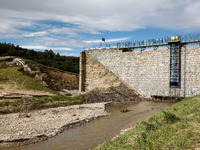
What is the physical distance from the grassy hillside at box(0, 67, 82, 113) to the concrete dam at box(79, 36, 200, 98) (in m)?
7.21

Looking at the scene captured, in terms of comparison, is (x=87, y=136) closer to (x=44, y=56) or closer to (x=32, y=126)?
(x=32, y=126)

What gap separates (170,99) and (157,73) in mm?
4527

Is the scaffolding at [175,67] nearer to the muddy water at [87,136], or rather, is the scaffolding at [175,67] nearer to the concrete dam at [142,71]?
the concrete dam at [142,71]

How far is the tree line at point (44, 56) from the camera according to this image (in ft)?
183

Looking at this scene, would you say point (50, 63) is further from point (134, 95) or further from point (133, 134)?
point (133, 134)

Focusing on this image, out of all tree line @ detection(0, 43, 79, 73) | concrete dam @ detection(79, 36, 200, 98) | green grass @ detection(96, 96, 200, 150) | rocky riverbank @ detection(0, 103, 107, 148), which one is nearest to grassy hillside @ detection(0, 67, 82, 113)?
rocky riverbank @ detection(0, 103, 107, 148)

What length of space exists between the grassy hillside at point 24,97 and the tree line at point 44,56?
2054cm

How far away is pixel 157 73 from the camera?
2938 centimetres

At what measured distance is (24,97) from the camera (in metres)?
25.5

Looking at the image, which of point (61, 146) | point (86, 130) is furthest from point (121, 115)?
point (61, 146)

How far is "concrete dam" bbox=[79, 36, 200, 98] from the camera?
26.4 m

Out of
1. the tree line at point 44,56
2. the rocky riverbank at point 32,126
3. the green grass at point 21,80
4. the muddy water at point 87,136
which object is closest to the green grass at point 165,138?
the muddy water at point 87,136

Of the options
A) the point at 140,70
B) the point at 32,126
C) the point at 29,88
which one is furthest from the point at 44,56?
the point at 32,126

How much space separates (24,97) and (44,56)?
131 ft
